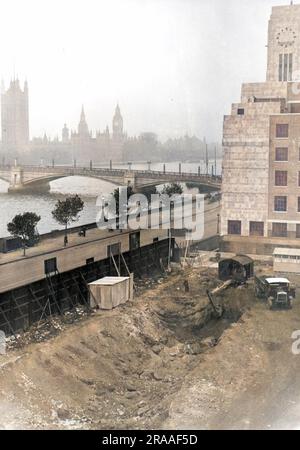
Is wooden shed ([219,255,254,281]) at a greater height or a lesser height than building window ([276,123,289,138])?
lesser

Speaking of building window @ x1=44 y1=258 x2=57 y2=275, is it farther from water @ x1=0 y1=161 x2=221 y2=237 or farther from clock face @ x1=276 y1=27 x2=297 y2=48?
clock face @ x1=276 y1=27 x2=297 y2=48

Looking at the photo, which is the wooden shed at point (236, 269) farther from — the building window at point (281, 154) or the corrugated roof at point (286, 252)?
the building window at point (281, 154)

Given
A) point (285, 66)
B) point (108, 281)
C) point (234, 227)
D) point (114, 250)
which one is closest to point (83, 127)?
point (285, 66)

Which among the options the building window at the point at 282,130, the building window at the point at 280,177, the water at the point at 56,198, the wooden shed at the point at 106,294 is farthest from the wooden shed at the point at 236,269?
the water at the point at 56,198

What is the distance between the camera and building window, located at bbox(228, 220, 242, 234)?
28.3 m

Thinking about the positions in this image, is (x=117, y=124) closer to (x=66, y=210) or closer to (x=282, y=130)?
(x=66, y=210)

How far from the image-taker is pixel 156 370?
15.0 m

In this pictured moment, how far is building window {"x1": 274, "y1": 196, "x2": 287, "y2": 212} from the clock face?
16.4 meters

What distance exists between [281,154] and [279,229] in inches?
144

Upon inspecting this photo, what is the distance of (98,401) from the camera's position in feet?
42.9

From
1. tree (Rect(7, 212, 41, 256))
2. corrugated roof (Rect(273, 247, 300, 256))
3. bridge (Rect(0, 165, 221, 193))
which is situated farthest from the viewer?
bridge (Rect(0, 165, 221, 193))

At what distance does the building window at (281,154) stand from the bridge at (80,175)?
23641 mm

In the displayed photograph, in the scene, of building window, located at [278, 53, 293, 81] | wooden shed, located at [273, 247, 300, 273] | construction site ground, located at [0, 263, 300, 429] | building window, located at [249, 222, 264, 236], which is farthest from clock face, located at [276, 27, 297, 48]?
construction site ground, located at [0, 263, 300, 429]

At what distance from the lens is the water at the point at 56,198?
42.2m
